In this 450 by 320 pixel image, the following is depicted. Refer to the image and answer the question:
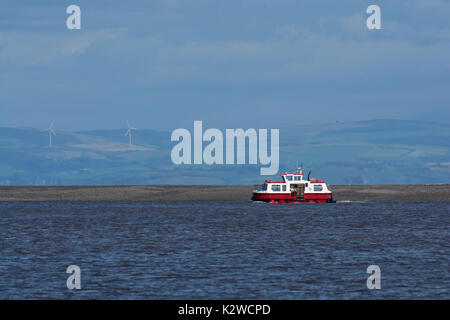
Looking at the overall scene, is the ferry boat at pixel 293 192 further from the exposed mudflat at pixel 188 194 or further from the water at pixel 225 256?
the water at pixel 225 256

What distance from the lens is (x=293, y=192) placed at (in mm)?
120375

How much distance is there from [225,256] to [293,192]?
69.1m

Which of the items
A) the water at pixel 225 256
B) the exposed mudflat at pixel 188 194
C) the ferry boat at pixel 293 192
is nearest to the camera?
the water at pixel 225 256

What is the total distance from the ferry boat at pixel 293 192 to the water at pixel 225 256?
2746cm

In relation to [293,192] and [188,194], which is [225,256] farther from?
[188,194]

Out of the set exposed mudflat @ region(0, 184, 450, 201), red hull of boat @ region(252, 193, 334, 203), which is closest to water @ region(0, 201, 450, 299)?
red hull of boat @ region(252, 193, 334, 203)

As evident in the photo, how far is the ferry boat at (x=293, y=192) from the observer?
395 ft

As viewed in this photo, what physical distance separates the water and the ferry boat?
2746 centimetres

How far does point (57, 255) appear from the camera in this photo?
174 feet

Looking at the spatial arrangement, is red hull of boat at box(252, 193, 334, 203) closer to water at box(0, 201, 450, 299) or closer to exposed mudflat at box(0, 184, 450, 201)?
exposed mudflat at box(0, 184, 450, 201)

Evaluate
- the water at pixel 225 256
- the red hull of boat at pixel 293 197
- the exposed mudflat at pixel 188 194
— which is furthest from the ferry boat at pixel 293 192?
the water at pixel 225 256

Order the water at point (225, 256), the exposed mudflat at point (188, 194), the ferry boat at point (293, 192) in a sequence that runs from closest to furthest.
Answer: the water at point (225, 256) < the ferry boat at point (293, 192) < the exposed mudflat at point (188, 194)
